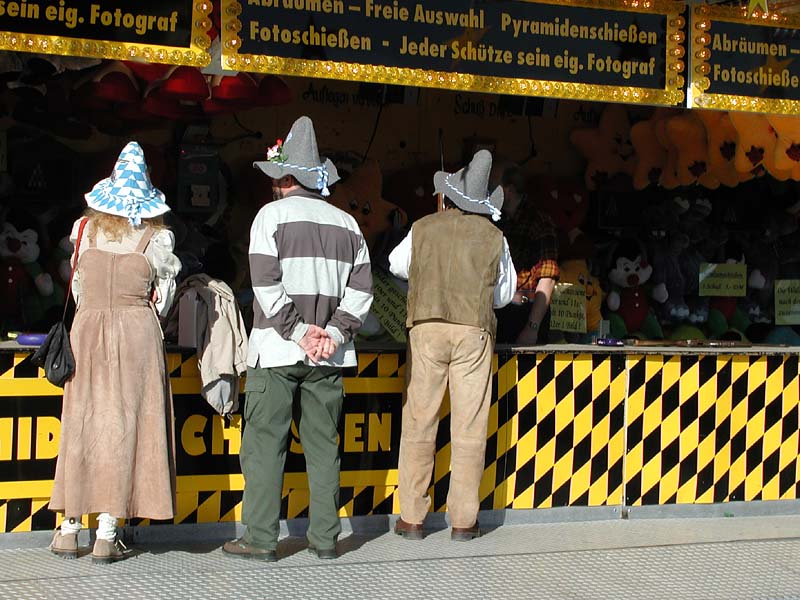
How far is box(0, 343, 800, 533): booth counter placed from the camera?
5.66m

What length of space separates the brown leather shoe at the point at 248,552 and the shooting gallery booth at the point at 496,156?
0.34 m

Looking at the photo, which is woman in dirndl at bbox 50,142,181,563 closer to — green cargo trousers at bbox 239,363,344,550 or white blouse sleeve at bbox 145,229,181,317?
white blouse sleeve at bbox 145,229,181,317

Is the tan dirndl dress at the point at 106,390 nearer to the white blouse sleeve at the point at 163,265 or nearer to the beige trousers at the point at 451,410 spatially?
the white blouse sleeve at the point at 163,265

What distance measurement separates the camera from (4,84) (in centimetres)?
Answer: 762

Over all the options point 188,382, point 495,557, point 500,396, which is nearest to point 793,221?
point 500,396

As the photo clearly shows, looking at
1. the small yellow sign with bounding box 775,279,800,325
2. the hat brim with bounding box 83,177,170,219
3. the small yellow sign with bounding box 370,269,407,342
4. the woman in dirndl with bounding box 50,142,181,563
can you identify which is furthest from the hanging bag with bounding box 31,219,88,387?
the small yellow sign with bounding box 775,279,800,325

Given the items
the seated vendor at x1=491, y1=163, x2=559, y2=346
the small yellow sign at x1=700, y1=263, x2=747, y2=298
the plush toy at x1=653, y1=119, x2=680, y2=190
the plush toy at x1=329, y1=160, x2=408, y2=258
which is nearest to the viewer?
the seated vendor at x1=491, y1=163, x2=559, y2=346

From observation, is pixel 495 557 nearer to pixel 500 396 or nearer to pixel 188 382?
pixel 500 396

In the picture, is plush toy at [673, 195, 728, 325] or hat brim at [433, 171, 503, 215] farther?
plush toy at [673, 195, 728, 325]

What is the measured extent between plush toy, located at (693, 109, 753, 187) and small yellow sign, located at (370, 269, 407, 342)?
234cm

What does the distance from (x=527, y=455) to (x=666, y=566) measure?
98cm

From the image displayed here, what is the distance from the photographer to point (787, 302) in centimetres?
1002

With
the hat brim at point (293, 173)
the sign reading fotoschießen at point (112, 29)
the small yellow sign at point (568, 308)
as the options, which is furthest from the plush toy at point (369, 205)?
the hat brim at point (293, 173)

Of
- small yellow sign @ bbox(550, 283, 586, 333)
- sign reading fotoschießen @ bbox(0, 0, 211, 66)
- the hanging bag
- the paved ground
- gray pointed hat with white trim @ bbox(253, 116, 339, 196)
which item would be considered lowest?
the paved ground
